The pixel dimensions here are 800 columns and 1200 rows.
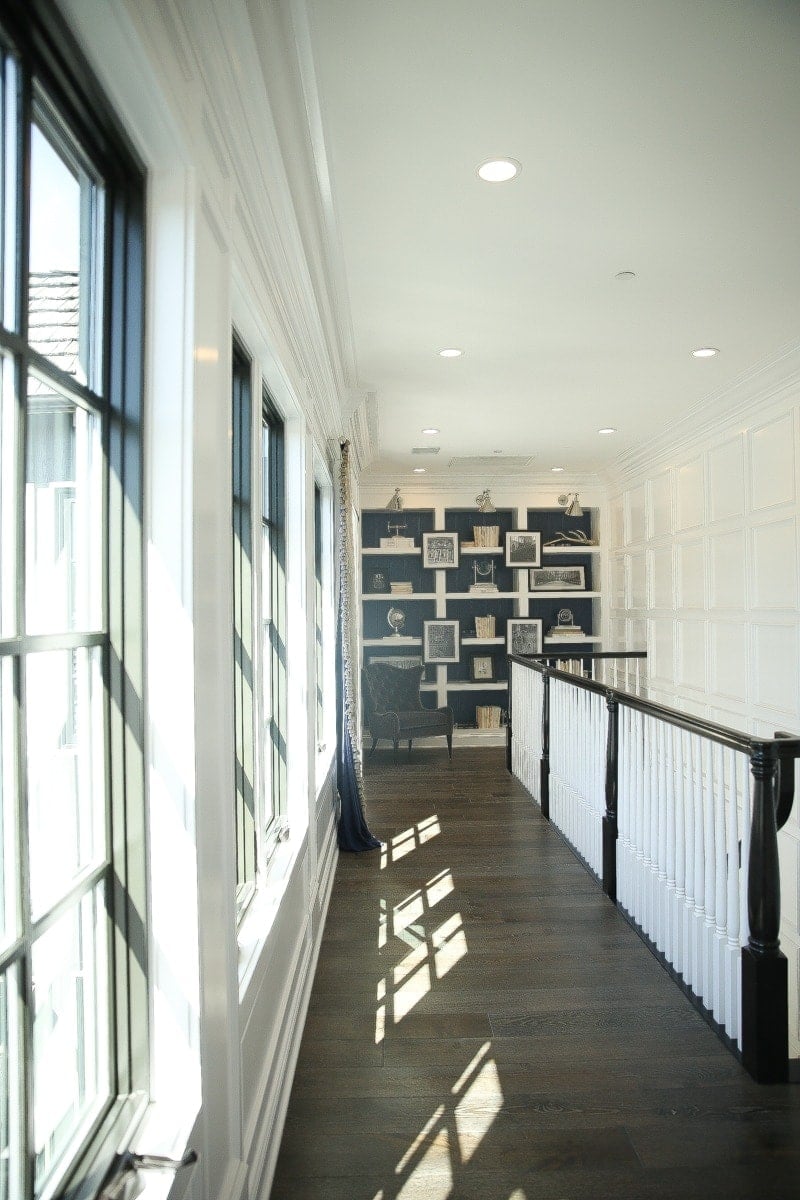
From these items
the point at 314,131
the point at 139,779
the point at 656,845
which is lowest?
the point at 656,845

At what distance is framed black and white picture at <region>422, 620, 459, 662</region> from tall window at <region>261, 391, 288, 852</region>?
507 centimetres

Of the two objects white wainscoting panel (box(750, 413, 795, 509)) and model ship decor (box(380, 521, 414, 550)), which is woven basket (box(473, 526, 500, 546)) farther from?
white wainscoting panel (box(750, 413, 795, 509))

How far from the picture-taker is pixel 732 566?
204 inches

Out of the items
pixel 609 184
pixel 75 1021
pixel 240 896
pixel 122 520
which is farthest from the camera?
pixel 609 184

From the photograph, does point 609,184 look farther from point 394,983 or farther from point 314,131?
point 394,983

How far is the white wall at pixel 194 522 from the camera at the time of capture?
3.73 ft

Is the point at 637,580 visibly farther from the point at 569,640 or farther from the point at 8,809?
the point at 8,809

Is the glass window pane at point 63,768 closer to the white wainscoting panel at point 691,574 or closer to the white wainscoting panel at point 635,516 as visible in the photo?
the white wainscoting panel at point 691,574

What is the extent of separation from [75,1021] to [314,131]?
2.22 meters

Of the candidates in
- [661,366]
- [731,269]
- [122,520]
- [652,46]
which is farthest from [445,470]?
[122,520]

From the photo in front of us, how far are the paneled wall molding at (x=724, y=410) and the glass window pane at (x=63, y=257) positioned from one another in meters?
4.13

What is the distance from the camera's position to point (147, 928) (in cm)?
120

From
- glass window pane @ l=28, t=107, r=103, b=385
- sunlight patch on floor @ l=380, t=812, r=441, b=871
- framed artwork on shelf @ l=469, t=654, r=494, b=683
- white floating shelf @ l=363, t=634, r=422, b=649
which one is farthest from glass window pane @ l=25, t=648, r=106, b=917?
framed artwork on shelf @ l=469, t=654, r=494, b=683

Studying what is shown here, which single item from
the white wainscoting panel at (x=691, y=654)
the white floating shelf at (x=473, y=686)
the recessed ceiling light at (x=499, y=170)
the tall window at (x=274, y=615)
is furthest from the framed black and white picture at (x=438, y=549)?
the recessed ceiling light at (x=499, y=170)
